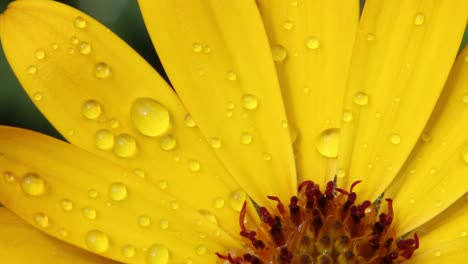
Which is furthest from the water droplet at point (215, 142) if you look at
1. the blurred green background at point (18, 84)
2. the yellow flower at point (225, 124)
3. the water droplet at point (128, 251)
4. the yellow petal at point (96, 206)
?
the blurred green background at point (18, 84)

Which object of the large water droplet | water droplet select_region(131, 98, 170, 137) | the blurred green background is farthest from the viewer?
the blurred green background

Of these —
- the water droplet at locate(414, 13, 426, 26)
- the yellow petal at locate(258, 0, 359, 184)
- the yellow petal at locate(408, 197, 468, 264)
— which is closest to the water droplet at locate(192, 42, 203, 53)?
the yellow petal at locate(258, 0, 359, 184)

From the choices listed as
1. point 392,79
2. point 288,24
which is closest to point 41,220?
point 288,24

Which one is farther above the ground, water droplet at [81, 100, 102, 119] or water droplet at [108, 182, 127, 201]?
water droplet at [81, 100, 102, 119]

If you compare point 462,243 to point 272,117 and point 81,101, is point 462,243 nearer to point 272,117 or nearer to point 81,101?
point 272,117

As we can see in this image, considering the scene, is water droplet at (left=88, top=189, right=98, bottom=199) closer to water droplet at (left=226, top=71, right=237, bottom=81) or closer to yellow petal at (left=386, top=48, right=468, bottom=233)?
water droplet at (left=226, top=71, right=237, bottom=81)

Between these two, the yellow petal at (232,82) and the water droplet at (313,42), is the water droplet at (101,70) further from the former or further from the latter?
the water droplet at (313,42)

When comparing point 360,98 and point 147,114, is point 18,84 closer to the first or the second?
point 147,114
